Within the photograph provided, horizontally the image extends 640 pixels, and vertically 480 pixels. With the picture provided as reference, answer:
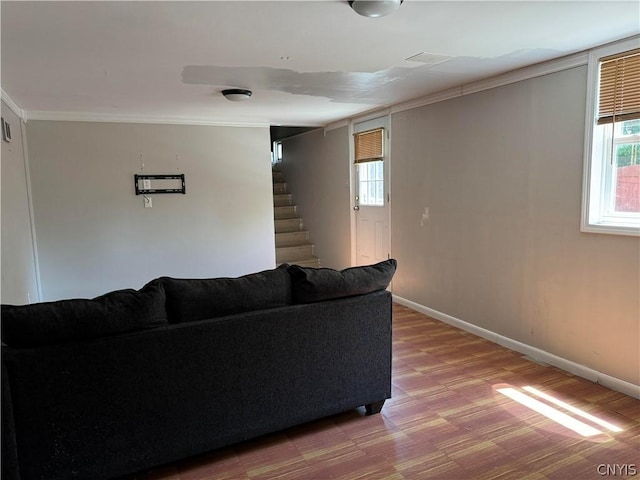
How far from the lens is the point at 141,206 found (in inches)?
201

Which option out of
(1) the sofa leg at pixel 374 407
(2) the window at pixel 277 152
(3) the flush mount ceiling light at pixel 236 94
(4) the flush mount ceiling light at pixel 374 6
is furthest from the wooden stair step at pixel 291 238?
(4) the flush mount ceiling light at pixel 374 6

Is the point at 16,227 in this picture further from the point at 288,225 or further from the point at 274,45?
the point at 288,225

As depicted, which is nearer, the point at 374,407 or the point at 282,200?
the point at 374,407

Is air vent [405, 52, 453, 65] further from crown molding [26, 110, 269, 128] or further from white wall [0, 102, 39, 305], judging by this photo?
white wall [0, 102, 39, 305]

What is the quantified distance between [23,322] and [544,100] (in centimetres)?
341

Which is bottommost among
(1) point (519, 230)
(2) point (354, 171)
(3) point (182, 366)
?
(3) point (182, 366)

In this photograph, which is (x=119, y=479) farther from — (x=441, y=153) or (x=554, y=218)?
(x=441, y=153)

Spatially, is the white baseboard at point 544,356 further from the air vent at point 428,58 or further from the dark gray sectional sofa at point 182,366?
the air vent at point 428,58

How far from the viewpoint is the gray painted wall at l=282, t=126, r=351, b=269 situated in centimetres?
584

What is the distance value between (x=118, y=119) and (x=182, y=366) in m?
3.84

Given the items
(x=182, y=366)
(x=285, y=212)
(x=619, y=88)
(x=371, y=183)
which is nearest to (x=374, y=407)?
(x=182, y=366)

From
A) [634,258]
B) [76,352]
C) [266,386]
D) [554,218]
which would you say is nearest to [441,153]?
[554,218]

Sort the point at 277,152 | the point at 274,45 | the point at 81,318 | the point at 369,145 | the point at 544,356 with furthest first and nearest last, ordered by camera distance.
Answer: the point at 277,152, the point at 369,145, the point at 544,356, the point at 274,45, the point at 81,318

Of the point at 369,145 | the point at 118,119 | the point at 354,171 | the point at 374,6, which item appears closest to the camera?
the point at 374,6
